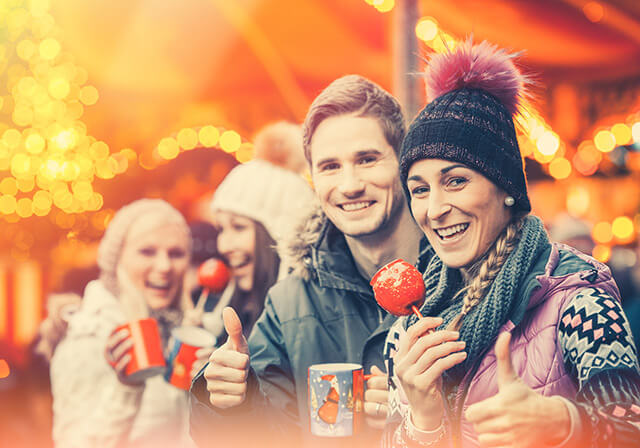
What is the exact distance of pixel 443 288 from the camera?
6.35 feet

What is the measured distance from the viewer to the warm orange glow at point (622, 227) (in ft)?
21.0

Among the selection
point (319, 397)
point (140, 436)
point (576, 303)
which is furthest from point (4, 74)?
point (576, 303)

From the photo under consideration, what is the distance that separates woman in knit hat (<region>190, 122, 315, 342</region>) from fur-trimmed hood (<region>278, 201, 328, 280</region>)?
42 cm

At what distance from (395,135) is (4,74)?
2.82 m

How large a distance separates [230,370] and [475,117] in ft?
3.55

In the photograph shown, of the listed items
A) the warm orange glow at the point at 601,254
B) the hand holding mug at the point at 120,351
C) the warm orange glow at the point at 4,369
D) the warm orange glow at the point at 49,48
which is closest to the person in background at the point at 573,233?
the warm orange glow at the point at 601,254

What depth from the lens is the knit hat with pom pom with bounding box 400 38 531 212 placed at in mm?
1796

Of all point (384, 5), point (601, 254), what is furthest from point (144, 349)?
point (601, 254)

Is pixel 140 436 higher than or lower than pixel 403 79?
lower

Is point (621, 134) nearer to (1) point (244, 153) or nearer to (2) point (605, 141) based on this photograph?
(2) point (605, 141)

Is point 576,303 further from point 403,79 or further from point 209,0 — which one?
point 209,0

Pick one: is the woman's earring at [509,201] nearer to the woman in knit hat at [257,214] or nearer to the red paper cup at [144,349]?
the woman in knit hat at [257,214]

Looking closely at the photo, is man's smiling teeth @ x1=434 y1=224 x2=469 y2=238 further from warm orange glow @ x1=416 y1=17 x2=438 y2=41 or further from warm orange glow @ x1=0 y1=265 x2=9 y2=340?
warm orange glow @ x1=0 y1=265 x2=9 y2=340

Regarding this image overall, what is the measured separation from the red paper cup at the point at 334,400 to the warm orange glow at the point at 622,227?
518 centimetres
